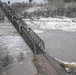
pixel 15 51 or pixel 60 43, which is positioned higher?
pixel 15 51

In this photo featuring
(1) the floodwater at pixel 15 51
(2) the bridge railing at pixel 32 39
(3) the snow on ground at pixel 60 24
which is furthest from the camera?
(3) the snow on ground at pixel 60 24

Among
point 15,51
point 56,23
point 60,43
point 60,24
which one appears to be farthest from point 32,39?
point 56,23

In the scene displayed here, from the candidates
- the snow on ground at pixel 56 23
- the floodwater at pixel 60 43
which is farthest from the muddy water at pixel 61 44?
the snow on ground at pixel 56 23

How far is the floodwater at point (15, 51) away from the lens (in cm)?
1102

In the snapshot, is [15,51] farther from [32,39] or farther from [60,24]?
[60,24]

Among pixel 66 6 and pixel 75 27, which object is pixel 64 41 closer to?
A: pixel 75 27

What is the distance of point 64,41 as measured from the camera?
17.5 m

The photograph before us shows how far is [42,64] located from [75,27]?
11.6m

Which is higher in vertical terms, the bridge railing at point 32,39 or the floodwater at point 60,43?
the bridge railing at point 32,39

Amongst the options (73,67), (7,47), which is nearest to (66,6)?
(7,47)

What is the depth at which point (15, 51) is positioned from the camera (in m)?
14.0

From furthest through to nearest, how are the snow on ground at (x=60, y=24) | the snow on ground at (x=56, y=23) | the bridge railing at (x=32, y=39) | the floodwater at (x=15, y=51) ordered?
the snow on ground at (x=60, y=24), the snow on ground at (x=56, y=23), the bridge railing at (x=32, y=39), the floodwater at (x=15, y=51)

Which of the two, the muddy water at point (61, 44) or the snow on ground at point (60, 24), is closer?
the muddy water at point (61, 44)

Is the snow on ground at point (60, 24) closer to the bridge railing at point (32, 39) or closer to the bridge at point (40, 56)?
the bridge railing at point (32, 39)
